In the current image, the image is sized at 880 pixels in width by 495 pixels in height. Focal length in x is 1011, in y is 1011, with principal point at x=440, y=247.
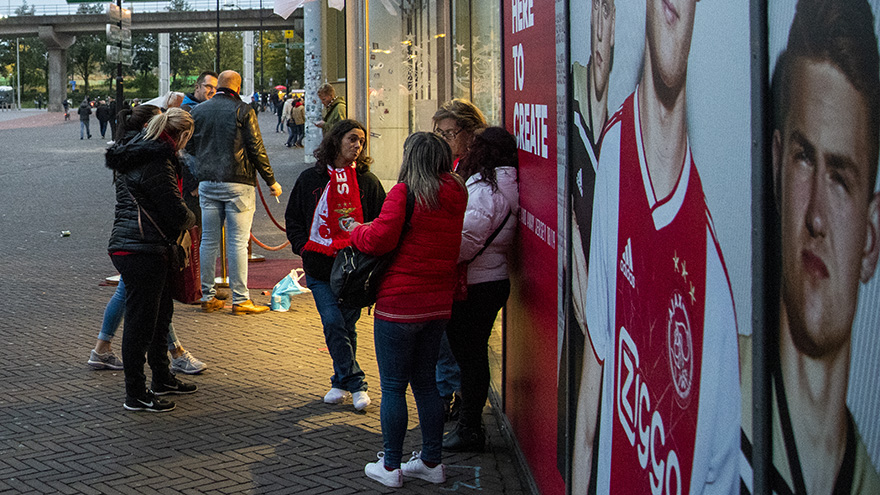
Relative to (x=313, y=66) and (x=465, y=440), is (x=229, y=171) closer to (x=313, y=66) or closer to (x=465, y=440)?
(x=465, y=440)

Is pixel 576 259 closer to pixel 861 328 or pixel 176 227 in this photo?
pixel 861 328

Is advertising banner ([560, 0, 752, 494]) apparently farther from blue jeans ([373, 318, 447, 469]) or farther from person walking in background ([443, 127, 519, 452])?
person walking in background ([443, 127, 519, 452])

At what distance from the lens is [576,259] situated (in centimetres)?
349

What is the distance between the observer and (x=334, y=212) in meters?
5.59

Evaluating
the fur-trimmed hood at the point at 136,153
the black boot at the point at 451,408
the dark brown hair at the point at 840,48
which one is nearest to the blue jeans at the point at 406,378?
the black boot at the point at 451,408

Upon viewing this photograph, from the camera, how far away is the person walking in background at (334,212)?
5.58 m

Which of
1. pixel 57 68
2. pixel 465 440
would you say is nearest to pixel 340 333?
pixel 465 440

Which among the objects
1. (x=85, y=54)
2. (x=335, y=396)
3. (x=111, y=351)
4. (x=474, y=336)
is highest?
(x=85, y=54)

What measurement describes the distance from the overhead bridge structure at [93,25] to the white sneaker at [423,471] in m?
63.7

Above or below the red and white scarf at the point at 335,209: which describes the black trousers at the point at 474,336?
below

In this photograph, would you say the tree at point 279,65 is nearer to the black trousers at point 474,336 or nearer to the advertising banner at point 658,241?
the black trousers at point 474,336

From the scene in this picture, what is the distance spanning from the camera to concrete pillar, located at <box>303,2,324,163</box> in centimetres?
2338

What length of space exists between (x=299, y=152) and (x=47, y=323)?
2673cm

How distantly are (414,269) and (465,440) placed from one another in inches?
47.9
